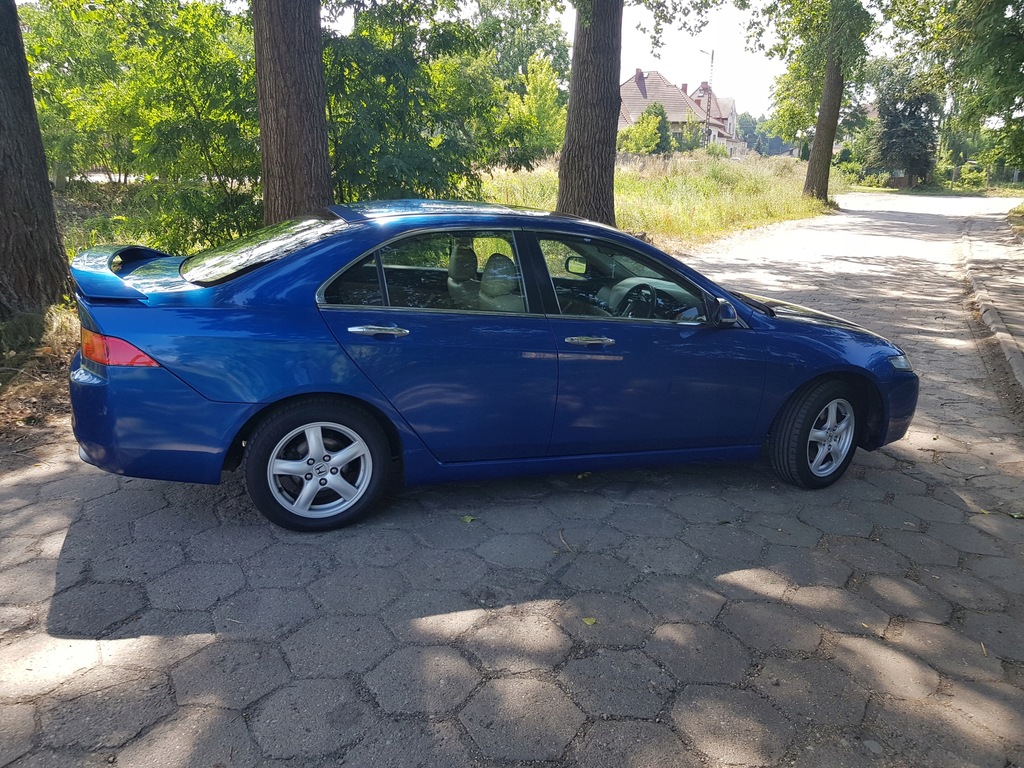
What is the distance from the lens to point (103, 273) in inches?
140

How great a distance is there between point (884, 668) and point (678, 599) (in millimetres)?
807

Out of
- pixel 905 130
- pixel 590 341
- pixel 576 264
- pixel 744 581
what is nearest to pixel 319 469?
pixel 590 341

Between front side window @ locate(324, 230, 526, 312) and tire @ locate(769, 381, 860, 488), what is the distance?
1.75 m

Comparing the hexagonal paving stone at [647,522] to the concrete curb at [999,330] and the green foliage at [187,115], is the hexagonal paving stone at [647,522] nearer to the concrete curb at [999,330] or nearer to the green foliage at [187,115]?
the concrete curb at [999,330]

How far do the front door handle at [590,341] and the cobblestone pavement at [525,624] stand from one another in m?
0.90

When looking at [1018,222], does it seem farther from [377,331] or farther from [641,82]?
[641,82]

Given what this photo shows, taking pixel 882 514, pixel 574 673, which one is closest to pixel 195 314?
pixel 574 673

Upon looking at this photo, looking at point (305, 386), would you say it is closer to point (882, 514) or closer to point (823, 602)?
point (823, 602)

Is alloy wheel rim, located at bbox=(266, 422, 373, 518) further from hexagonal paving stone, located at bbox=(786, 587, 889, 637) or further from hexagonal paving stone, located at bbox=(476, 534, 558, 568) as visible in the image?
hexagonal paving stone, located at bbox=(786, 587, 889, 637)

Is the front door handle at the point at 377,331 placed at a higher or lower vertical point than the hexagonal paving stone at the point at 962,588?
higher

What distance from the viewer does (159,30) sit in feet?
24.1

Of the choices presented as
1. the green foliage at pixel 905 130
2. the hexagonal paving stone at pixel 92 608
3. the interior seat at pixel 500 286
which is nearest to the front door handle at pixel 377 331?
the interior seat at pixel 500 286

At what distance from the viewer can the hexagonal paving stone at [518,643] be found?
2764 millimetres

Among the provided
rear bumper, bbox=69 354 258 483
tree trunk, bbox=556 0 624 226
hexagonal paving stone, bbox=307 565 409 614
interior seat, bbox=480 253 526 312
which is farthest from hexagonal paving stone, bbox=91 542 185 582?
tree trunk, bbox=556 0 624 226
